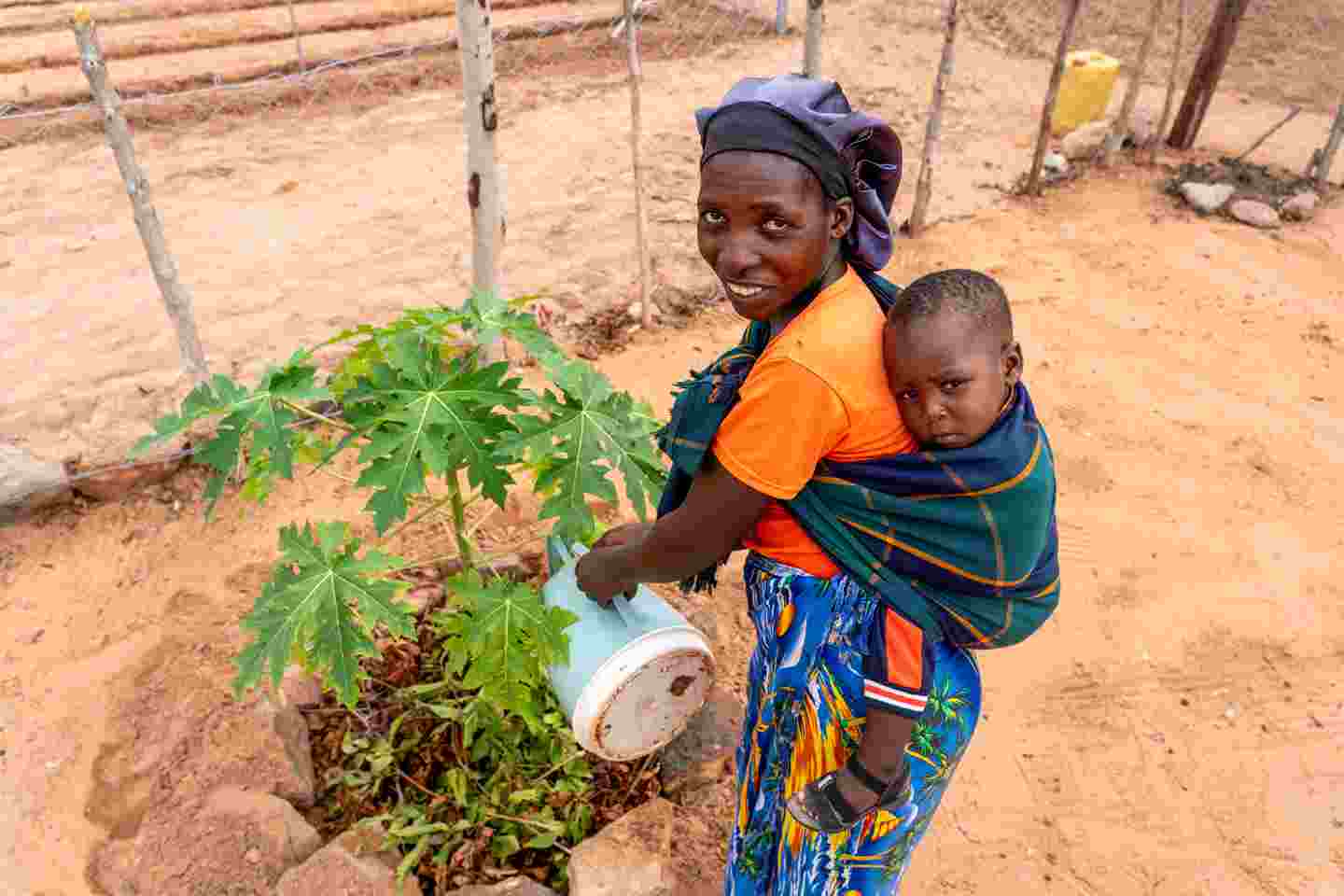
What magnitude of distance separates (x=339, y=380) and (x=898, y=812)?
165 centimetres

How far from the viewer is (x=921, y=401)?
59.7 inches

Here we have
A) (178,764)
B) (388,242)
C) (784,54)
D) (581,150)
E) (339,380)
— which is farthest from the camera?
(784,54)

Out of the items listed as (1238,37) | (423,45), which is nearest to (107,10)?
(423,45)

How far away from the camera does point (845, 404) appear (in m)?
1.49

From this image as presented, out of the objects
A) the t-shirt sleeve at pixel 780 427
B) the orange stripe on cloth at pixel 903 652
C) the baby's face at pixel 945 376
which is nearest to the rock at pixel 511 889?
the orange stripe on cloth at pixel 903 652

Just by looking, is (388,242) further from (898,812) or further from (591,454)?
(898,812)

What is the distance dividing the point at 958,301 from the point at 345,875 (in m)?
2.04

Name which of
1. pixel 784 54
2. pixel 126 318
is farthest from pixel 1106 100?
pixel 126 318

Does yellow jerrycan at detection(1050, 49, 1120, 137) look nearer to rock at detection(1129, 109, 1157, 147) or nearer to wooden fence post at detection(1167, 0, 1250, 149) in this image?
rock at detection(1129, 109, 1157, 147)

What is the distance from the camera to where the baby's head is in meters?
1.49

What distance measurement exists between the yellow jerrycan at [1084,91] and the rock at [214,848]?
27.4 feet

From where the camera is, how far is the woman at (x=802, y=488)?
4.82 feet

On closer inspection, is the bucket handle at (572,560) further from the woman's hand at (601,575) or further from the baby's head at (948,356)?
the baby's head at (948,356)

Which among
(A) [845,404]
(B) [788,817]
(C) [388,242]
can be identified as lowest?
(C) [388,242]
